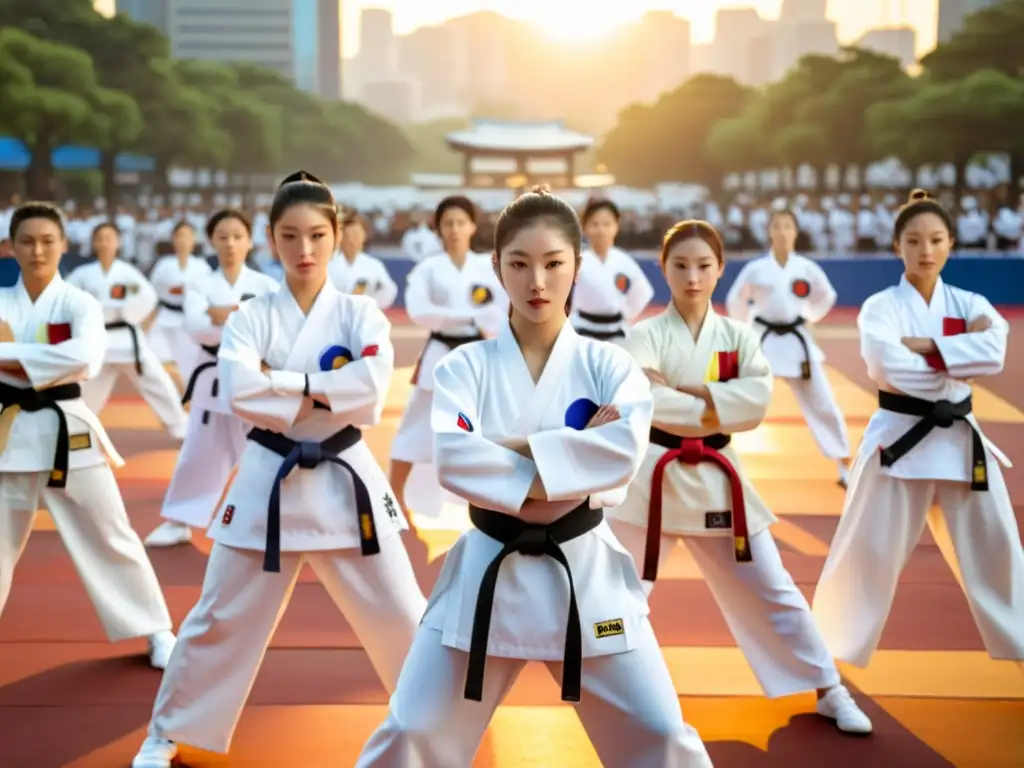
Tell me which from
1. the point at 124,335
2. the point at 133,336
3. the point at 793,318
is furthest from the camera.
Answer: the point at 124,335

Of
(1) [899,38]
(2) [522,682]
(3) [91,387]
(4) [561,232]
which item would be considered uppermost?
(1) [899,38]

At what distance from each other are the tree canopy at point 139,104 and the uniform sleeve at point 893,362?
26.6m

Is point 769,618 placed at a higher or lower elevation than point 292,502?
lower

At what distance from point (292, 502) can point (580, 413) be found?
1.16 metres

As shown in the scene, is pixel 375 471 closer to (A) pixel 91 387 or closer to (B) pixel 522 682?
(B) pixel 522 682

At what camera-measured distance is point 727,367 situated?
4.28 metres

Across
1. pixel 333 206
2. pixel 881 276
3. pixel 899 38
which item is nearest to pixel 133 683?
pixel 333 206

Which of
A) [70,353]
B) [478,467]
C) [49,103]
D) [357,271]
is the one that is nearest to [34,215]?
[70,353]

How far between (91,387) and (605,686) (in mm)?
6460

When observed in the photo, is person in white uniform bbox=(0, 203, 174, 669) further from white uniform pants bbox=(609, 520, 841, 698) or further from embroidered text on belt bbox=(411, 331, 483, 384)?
embroidered text on belt bbox=(411, 331, 483, 384)

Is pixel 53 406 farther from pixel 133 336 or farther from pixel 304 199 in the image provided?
pixel 133 336

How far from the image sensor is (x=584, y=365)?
300 centimetres

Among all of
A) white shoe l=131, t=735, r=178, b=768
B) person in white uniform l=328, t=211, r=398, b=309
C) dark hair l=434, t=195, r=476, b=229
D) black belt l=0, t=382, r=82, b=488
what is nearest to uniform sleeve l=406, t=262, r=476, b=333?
dark hair l=434, t=195, r=476, b=229

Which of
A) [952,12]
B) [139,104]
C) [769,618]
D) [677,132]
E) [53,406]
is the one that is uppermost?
[952,12]
